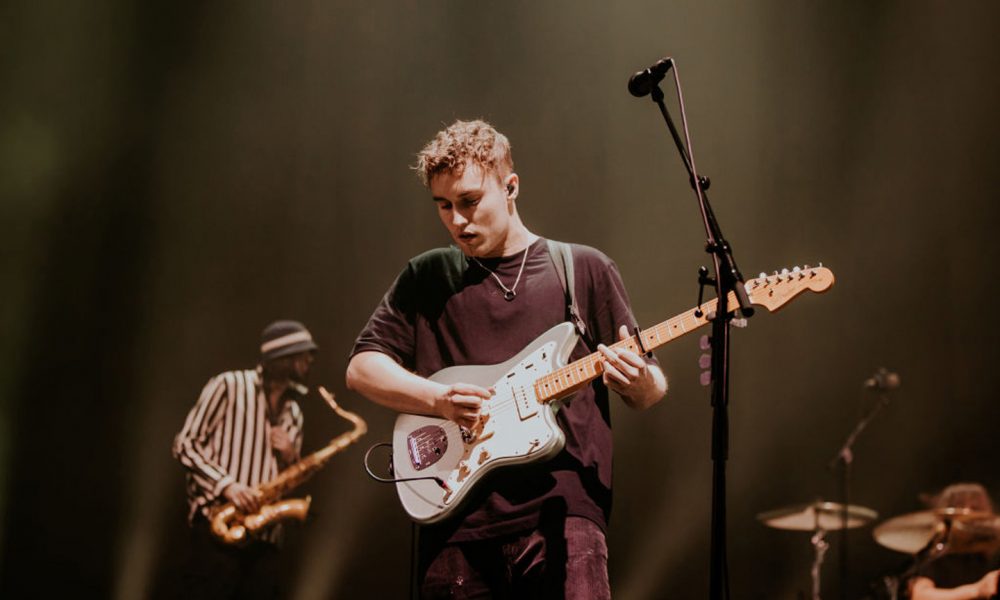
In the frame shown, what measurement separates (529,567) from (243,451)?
12.9ft

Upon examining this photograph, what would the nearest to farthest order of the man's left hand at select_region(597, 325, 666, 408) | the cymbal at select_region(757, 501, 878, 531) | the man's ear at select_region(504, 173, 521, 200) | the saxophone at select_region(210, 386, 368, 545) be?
the man's left hand at select_region(597, 325, 666, 408)
the man's ear at select_region(504, 173, 521, 200)
the cymbal at select_region(757, 501, 878, 531)
the saxophone at select_region(210, 386, 368, 545)

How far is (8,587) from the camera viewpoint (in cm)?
592

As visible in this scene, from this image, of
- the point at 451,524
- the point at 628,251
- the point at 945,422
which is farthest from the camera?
the point at 628,251

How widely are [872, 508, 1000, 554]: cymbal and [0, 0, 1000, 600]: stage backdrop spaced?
285 mm

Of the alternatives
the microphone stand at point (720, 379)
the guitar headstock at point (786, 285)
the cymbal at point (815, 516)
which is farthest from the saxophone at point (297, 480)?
the microphone stand at point (720, 379)

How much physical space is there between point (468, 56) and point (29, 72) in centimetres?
310

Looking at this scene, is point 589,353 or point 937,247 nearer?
point 589,353

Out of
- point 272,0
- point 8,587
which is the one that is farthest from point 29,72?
point 8,587

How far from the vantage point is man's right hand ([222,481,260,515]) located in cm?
598

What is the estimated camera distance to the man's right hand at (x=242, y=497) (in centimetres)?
598

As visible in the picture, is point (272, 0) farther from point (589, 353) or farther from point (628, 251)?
point (589, 353)

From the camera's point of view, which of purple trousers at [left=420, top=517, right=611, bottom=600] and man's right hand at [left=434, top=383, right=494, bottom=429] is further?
man's right hand at [left=434, top=383, right=494, bottom=429]

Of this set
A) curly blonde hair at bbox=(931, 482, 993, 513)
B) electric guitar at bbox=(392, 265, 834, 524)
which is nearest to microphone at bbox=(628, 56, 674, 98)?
electric guitar at bbox=(392, 265, 834, 524)

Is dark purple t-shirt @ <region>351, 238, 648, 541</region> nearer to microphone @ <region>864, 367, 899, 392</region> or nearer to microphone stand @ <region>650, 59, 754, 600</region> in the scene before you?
microphone stand @ <region>650, 59, 754, 600</region>
